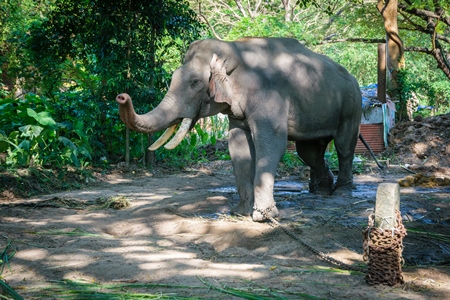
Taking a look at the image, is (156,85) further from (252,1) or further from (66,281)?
(252,1)

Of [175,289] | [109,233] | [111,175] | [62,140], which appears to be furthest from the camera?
[111,175]

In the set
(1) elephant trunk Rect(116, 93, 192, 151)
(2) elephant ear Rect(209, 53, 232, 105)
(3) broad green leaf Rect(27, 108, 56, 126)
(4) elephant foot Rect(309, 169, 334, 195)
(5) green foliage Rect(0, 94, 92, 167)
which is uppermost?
(2) elephant ear Rect(209, 53, 232, 105)

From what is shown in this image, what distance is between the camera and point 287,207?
287 inches

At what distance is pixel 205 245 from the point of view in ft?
19.7

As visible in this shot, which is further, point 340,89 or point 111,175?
point 111,175

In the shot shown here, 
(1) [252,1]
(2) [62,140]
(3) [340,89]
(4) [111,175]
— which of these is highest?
(1) [252,1]

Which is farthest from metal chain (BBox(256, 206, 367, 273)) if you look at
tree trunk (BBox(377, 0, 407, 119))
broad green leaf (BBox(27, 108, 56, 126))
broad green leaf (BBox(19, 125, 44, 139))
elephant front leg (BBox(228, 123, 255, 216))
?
tree trunk (BBox(377, 0, 407, 119))

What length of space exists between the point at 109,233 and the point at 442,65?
57.6 ft

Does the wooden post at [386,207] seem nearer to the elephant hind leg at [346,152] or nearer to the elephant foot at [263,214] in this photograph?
the elephant foot at [263,214]

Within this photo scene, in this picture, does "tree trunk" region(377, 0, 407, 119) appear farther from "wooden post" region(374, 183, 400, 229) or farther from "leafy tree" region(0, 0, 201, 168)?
"wooden post" region(374, 183, 400, 229)

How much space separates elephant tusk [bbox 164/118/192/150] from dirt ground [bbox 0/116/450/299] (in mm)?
922

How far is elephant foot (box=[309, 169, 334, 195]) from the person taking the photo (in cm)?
852

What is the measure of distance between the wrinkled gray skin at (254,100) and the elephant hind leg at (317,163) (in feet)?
2.64

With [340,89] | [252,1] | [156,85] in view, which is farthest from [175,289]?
[252,1]
